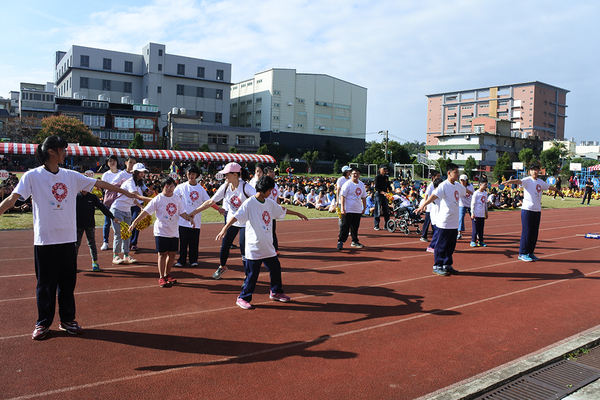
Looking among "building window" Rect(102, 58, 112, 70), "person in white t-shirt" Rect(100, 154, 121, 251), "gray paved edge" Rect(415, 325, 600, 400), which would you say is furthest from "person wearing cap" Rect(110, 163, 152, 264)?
"building window" Rect(102, 58, 112, 70)

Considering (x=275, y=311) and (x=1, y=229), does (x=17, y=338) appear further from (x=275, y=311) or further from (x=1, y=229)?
(x=1, y=229)

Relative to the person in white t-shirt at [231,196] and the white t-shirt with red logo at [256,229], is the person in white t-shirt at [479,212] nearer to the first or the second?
the person in white t-shirt at [231,196]

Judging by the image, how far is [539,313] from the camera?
5.61 meters

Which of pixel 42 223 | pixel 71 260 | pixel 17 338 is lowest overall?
pixel 17 338

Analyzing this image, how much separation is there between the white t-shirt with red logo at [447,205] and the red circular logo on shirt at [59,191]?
6.10 metres

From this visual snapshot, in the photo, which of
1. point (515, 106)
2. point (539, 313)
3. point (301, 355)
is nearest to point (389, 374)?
point (301, 355)

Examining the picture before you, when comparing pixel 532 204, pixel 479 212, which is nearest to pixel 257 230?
pixel 532 204

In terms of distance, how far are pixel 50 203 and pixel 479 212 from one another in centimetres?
970

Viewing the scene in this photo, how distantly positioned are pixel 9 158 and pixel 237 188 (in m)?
47.2

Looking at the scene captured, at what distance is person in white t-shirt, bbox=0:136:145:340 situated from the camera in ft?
13.9

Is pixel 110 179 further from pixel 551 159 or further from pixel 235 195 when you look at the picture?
pixel 551 159

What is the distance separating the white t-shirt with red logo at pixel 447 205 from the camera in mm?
7680

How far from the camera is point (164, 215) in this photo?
6.44m

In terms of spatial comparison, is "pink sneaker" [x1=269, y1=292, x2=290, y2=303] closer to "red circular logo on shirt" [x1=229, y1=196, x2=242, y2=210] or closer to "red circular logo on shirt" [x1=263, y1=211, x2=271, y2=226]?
"red circular logo on shirt" [x1=263, y1=211, x2=271, y2=226]
